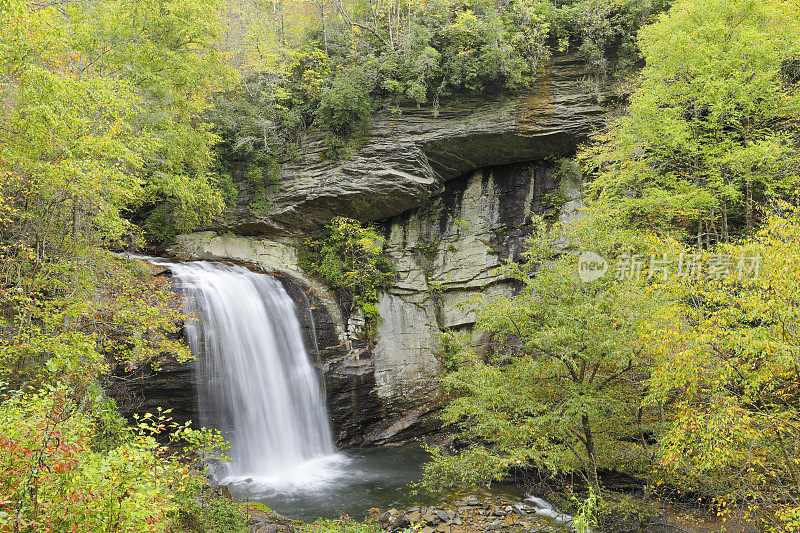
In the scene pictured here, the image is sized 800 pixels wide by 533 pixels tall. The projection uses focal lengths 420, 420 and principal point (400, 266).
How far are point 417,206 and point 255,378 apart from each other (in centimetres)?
1099

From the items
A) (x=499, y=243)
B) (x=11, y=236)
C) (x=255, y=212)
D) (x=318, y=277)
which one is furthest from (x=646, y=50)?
(x=11, y=236)

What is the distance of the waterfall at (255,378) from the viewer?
39.7 feet

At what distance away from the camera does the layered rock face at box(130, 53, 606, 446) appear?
16.4 metres

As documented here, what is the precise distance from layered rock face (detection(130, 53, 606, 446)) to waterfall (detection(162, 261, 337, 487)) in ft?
5.13

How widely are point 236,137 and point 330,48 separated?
614 centimetres

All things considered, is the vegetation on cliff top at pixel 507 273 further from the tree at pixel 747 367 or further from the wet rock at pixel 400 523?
the wet rock at pixel 400 523

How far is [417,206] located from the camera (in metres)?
20.3

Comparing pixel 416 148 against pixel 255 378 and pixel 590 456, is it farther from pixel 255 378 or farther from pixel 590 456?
pixel 590 456

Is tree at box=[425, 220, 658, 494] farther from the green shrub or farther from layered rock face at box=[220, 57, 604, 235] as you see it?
layered rock face at box=[220, 57, 604, 235]

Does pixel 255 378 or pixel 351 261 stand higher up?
pixel 351 261

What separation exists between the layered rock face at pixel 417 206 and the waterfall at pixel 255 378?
156cm

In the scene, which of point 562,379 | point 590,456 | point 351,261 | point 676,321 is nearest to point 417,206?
point 351,261

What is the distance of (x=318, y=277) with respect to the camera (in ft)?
59.9

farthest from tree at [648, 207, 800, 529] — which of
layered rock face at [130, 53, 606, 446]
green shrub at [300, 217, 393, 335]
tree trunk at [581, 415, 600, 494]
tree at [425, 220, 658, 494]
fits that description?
green shrub at [300, 217, 393, 335]
